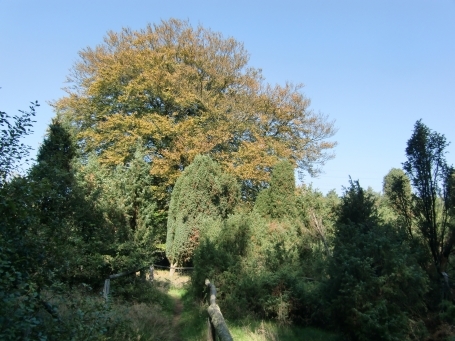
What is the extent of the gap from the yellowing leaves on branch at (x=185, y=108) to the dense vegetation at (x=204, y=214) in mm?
111

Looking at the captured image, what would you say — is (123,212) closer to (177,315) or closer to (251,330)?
(177,315)

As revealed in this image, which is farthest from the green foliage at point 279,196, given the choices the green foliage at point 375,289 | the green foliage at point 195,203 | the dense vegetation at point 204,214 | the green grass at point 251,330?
the green foliage at point 375,289

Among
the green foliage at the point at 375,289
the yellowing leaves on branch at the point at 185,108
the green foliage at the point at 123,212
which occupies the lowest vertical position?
the green foliage at the point at 375,289

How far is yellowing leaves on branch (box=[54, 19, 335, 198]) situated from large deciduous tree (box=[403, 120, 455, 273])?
12.7 metres

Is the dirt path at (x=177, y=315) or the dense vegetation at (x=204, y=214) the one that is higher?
the dense vegetation at (x=204, y=214)

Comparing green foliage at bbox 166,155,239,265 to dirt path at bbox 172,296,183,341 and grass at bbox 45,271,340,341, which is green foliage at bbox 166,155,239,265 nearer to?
grass at bbox 45,271,340,341

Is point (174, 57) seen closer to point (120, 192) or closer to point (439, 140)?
point (120, 192)

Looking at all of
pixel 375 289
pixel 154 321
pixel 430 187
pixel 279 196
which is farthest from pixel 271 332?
pixel 279 196

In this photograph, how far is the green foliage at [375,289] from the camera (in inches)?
338

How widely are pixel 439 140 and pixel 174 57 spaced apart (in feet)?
64.5

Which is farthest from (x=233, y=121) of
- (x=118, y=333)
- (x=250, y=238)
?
(x=118, y=333)

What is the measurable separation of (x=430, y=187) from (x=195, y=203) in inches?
440

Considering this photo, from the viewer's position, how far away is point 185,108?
27.3 m

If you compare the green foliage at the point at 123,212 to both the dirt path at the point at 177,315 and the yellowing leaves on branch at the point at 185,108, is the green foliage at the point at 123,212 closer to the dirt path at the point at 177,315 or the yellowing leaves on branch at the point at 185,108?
the dirt path at the point at 177,315
